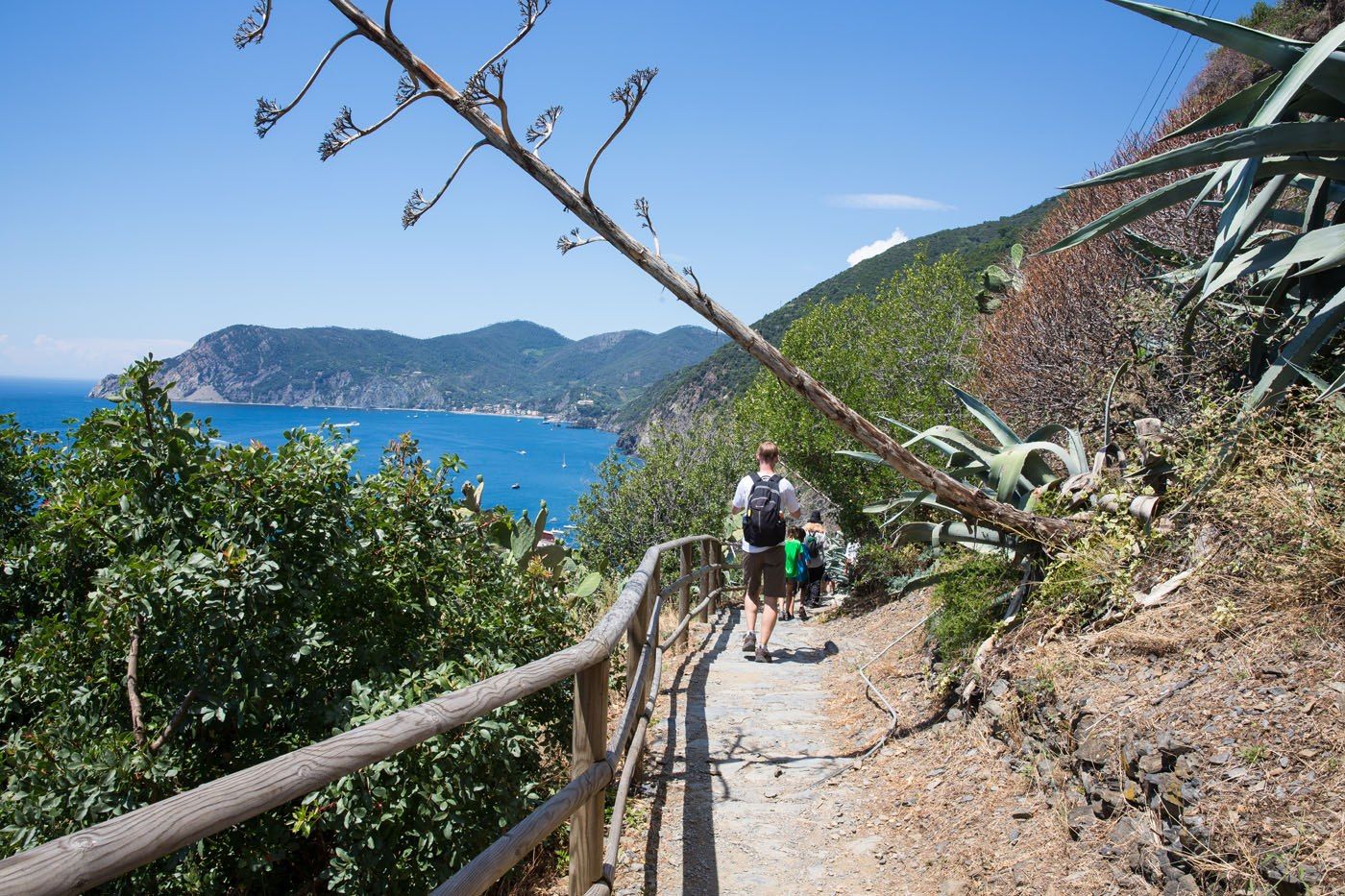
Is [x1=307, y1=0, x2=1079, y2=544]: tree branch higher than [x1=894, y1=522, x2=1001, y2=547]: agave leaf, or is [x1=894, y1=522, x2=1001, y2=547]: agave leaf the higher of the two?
[x1=307, y1=0, x2=1079, y2=544]: tree branch

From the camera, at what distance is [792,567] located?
33.8 ft

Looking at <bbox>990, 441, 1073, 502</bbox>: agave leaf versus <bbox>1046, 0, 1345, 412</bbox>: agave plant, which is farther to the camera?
<bbox>990, 441, 1073, 502</bbox>: agave leaf

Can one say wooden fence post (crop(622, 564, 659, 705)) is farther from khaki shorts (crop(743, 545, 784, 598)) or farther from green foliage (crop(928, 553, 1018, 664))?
khaki shorts (crop(743, 545, 784, 598))

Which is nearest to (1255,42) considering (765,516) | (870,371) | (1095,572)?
(1095,572)

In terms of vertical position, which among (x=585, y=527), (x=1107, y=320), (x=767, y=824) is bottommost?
(x=585, y=527)

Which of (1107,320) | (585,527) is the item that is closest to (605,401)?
(585,527)

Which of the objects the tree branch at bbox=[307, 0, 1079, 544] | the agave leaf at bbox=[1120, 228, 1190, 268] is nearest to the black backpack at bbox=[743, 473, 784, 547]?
the tree branch at bbox=[307, 0, 1079, 544]

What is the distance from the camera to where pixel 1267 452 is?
13.1 ft

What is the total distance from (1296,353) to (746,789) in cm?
347

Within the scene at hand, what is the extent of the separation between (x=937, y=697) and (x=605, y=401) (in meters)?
193

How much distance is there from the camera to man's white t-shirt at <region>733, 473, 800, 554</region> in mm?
6953

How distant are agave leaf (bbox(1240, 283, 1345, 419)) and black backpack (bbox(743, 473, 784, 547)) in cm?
334

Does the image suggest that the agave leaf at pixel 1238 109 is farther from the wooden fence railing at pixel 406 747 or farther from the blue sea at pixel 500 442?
the blue sea at pixel 500 442

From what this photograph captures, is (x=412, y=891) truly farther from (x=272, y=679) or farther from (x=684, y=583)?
(x=684, y=583)
